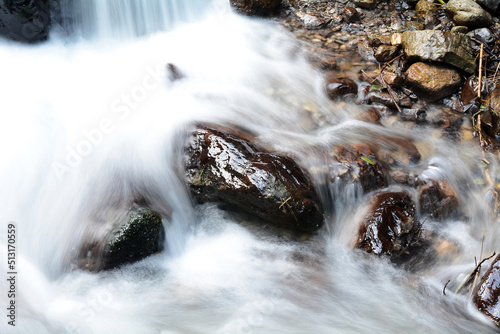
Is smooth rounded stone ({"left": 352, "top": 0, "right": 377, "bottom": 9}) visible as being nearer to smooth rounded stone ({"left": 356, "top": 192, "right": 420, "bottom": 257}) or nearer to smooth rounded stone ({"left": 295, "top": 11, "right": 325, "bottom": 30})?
smooth rounded stone ({"left": 295, "top": 11, "right": 325, "bottom": 30})

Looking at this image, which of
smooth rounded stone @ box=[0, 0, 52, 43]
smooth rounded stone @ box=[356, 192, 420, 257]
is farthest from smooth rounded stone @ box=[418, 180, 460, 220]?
smooth rounded stone @ box=[0, 0, 52, 43]

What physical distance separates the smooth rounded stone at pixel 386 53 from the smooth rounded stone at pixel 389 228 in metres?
2.92

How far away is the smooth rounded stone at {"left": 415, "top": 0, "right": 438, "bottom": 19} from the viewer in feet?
20.7

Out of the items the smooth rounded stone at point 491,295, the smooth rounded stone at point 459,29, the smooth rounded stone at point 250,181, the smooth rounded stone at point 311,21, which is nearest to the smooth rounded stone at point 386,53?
the smooth rounded stone at point 459,29

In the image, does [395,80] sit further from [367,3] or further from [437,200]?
[367,3]

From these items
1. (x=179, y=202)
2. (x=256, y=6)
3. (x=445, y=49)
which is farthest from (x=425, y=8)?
(x=179, y=202)

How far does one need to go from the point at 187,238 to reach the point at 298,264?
4.07 ft

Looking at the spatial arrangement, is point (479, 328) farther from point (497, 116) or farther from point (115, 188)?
point (115, 188)

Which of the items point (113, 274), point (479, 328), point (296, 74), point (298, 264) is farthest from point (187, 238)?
point (296, 74)

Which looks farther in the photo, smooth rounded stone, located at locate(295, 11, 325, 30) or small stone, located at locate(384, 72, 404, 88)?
smooth rounded stone, located at locate(295, 11, 325, 30)

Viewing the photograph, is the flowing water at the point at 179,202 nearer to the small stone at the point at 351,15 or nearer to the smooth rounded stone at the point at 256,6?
the smooth rounded stone at the point at 256,6

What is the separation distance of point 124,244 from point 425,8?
21.2 ft

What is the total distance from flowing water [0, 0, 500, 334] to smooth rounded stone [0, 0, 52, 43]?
203mm

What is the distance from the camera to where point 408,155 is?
4.54 m
